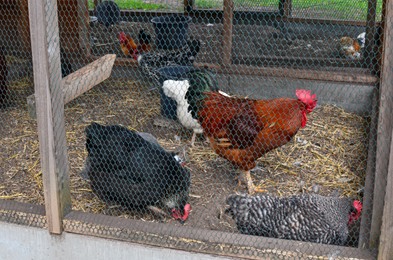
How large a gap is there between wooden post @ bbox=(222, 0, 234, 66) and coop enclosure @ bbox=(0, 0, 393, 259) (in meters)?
0.01

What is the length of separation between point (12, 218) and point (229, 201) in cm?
116

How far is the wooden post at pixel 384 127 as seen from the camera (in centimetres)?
209

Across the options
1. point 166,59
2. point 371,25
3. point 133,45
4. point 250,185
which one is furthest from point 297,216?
point 133,45

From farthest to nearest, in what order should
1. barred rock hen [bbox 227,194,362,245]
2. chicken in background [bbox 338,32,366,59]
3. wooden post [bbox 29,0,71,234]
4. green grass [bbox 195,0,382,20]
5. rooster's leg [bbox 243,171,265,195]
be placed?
green grass [bbox 195,0,382,20], chicken in background [bbox 338,32,366,59], rooster's leg [bbox 243,171,265,195], barred rock hen [bbox 227,194,362,245], wooden post [bbox 29,0,71,234]

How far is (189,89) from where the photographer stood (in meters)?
3.78

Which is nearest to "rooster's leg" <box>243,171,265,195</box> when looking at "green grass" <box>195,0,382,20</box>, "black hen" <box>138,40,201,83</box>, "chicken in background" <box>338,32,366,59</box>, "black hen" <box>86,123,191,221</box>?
"black hen" <box>86,123,191,221</box>

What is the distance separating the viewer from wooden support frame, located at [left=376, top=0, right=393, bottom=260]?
6.88 feet

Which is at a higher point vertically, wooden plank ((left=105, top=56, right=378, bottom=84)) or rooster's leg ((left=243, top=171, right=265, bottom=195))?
wooden plank ((left=105, top=56, right=378, bottom=84))

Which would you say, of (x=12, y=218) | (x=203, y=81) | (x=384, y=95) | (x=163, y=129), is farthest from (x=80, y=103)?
(x=384, y=95)

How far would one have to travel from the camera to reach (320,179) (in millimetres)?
3553

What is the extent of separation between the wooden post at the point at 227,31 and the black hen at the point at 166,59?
449 mm

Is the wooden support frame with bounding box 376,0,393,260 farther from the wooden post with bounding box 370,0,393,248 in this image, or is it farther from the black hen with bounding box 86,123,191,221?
the black hen with bounding box 86,123,191,221

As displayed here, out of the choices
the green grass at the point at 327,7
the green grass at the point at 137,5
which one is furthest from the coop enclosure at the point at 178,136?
the green grass at the point at 137,5

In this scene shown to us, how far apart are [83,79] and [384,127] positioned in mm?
1788
